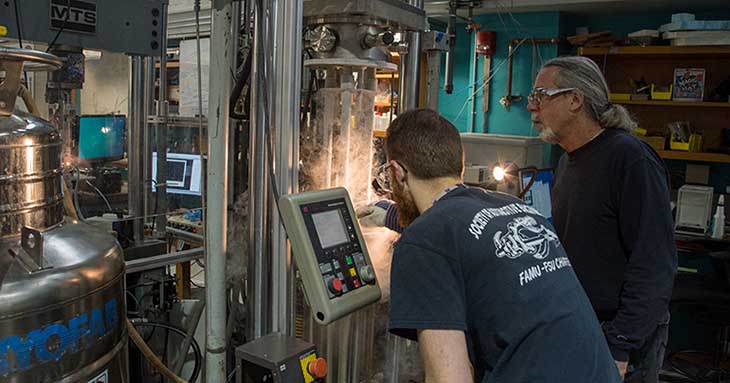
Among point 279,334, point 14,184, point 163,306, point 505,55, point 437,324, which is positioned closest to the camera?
point 437,324

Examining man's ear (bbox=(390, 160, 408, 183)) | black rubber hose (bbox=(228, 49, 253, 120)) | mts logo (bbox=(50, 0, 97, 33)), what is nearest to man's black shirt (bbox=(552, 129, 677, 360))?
man's ear (bbox=(390, 160, 408, 183))

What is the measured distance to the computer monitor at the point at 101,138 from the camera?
2.56 meters

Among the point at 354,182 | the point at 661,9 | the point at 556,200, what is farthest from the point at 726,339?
the point at 354,182

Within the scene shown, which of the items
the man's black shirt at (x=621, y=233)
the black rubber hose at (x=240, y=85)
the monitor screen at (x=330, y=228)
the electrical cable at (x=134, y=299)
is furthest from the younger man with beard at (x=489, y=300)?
the electrical cable at (x=134, y=299)

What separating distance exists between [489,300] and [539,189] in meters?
2.04

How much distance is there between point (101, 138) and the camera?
262 centimetres

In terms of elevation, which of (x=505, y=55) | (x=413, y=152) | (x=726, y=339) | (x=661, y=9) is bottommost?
(x=726, y=339)

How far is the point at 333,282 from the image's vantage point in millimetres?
1320

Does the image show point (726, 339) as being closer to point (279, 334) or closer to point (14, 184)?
point (279, 334)

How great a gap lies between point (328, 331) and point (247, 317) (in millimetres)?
228

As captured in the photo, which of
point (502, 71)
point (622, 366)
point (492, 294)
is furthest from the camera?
point (502, 71)

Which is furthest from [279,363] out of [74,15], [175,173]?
[175,173]

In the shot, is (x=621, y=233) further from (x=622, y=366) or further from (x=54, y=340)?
(x=54, y=340)

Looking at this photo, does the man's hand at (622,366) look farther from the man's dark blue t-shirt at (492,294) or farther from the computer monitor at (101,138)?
the computer monitor at (101,138)
